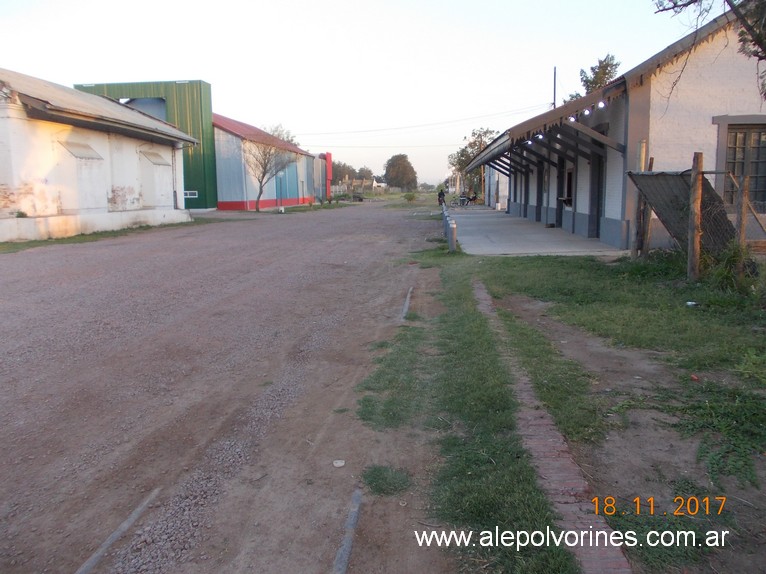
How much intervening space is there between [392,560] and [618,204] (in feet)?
45.1

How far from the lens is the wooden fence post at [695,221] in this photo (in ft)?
31.1

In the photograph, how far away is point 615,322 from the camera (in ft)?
25.0

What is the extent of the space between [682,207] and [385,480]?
825cm

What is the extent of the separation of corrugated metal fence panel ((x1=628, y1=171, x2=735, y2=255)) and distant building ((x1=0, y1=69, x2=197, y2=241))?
1876 cm

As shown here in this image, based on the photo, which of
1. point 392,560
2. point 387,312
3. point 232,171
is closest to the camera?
point 392,560

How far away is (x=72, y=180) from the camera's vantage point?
23484mm

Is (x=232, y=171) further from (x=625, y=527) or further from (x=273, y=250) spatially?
(x=625, y=527)

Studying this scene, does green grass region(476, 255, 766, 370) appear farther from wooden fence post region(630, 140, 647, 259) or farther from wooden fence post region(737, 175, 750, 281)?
wooden fence post region(737, 175, 750, 281)

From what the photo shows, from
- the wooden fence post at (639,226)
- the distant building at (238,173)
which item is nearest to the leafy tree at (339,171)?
the distant building at (238,173)

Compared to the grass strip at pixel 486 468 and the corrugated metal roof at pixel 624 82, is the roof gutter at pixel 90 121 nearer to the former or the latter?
the corrugated metal roof at pixel 624 82

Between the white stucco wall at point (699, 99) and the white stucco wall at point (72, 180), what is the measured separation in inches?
740

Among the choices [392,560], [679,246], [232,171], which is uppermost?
[232,171]

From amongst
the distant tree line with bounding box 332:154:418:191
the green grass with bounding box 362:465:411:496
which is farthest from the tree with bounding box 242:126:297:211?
the distant tree line with bounding box 332:154:418:191

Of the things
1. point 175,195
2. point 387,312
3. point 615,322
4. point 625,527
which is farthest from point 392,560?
point 175,195
